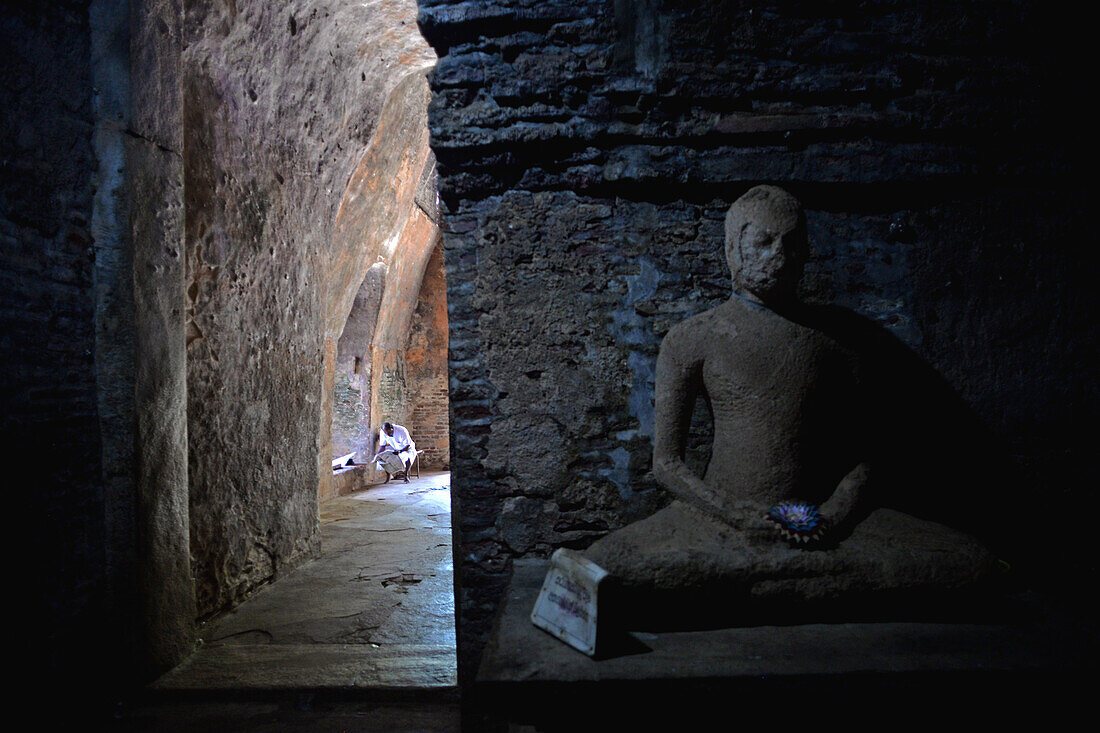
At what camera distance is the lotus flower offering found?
214 cm

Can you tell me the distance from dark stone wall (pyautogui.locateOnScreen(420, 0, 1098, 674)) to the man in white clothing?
779 cm

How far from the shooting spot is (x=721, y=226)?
280 centimetres

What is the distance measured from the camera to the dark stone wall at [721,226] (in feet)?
9.00

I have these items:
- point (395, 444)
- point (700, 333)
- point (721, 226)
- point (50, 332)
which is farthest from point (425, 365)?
point (700, 333)

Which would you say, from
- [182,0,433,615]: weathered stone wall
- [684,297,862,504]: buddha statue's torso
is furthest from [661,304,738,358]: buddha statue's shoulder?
[182,0,433,615]: weathered stone wall

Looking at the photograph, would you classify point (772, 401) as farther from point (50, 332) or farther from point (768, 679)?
point (50, 332)

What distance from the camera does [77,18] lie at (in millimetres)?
2992

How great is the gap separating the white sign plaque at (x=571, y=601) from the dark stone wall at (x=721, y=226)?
2.30 feet

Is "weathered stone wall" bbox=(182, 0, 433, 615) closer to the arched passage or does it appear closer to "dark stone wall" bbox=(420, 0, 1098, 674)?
the arched passage

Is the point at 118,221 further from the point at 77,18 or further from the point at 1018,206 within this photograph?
the point at 1018,206

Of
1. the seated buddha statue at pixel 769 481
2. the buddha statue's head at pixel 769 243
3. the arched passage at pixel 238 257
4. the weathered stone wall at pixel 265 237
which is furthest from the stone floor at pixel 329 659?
the buddha statue's head at pixel 769 243

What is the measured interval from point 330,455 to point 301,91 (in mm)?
4770

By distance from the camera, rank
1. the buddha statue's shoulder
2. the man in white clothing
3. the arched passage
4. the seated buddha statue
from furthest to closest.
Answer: the man in white clothing
the arched passage
the buddha statue's shoulder
the seated buddha statue

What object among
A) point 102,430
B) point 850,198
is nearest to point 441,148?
point 850,198
